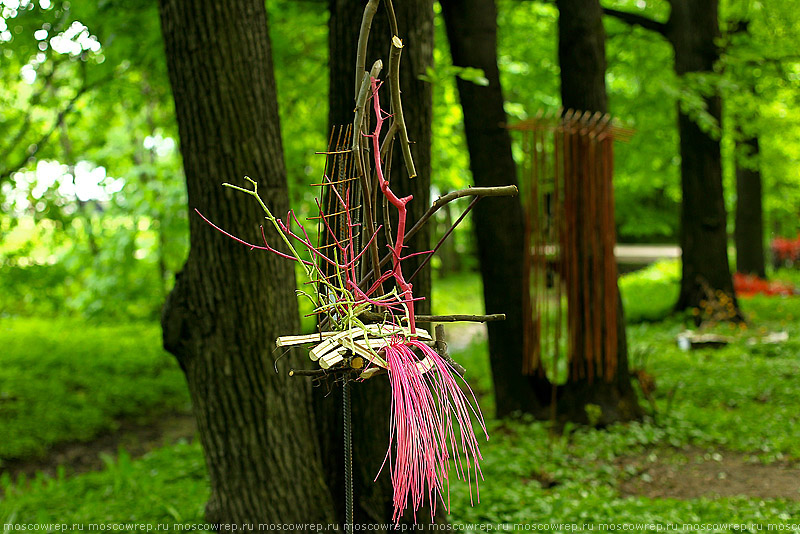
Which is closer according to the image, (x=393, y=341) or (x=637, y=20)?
(x=393, y=341)

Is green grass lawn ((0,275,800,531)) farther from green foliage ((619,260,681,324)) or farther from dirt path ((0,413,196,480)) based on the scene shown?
green foliage ((619,260,681,324))

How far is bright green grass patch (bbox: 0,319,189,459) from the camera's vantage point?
7.33 meters

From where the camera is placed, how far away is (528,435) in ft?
18.2

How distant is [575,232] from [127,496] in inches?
140

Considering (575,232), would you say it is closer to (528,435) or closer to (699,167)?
(528,435)

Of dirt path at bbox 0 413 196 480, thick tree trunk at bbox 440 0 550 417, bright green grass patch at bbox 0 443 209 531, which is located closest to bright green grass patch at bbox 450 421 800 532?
thick tree trunk at bbox 440 0 550 417

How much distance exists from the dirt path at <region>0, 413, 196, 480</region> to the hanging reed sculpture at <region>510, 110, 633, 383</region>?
12.1 feet

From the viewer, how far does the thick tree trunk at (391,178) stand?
10.4 feet

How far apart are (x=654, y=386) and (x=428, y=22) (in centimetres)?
439

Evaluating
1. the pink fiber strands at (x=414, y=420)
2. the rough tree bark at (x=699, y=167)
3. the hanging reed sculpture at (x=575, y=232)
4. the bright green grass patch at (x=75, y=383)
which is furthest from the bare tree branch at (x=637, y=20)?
the pink fiber strands at (x=414, y=420)

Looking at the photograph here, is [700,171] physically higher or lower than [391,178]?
higher

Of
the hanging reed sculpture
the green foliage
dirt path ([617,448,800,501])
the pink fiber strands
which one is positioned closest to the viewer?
the pink fiber strands

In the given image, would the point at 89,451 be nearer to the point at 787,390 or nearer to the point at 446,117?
the point at 446,117

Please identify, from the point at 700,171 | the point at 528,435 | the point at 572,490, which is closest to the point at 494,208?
the point at 528,435
